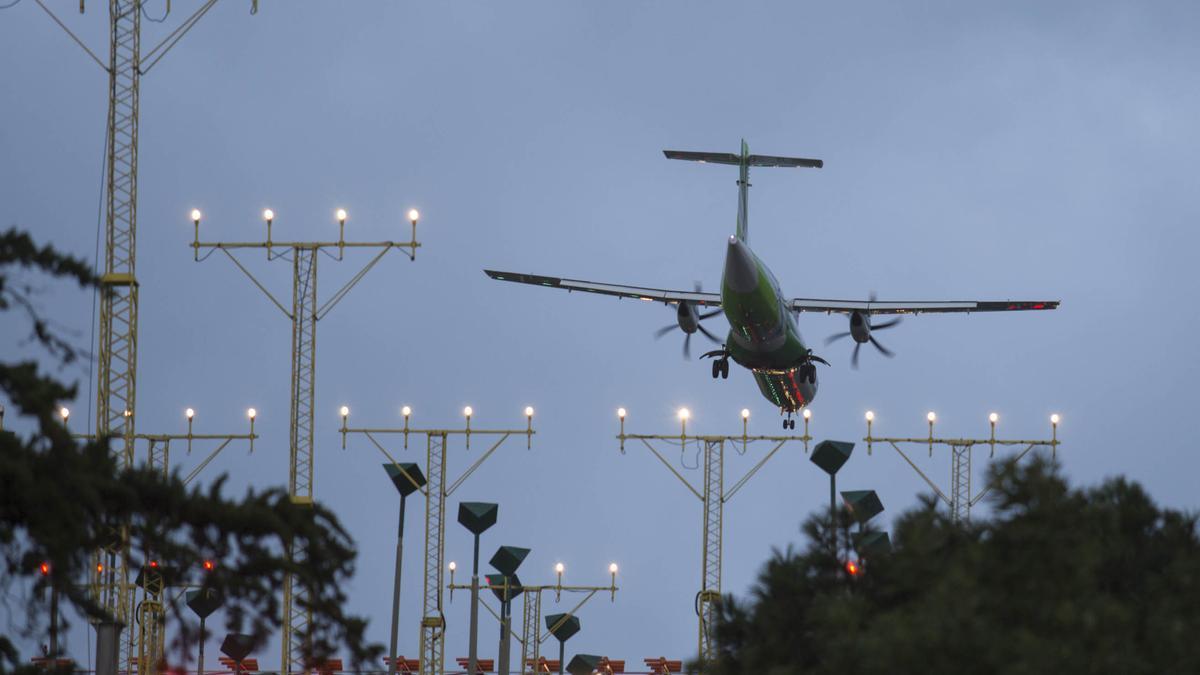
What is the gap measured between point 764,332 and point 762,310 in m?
3.00

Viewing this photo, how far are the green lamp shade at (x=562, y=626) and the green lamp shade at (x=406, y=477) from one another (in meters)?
25.5

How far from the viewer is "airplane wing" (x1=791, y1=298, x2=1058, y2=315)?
73.4 metres

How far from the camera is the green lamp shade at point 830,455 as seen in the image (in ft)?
134

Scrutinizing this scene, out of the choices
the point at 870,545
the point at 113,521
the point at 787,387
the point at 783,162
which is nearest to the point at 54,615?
the point at 113,521

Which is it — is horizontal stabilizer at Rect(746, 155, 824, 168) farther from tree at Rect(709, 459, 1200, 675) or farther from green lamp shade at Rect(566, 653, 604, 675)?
tree at Rect(709, 459, 1200, 675)

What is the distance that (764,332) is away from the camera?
66.2m

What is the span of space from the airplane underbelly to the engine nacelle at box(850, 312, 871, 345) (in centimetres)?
303

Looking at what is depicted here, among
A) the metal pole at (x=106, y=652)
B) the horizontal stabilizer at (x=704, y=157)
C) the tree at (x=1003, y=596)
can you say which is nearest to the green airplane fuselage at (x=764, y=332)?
the horizontal stabilizer at (x=704, y=157)

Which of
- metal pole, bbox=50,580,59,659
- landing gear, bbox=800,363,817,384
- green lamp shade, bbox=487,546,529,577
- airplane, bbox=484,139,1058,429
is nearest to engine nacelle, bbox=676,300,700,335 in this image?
airplane, bbox=484,139,1058,429

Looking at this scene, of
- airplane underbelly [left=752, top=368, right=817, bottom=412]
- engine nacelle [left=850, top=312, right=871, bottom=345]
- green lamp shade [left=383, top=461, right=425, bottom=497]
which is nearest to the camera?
green lamp shade [left=383, top=461, right=425, bottom=497]

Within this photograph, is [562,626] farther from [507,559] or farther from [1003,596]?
[1003,596]

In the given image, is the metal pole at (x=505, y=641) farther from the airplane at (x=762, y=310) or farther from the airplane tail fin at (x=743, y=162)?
the airplane tail fin at (x=743, y=162)

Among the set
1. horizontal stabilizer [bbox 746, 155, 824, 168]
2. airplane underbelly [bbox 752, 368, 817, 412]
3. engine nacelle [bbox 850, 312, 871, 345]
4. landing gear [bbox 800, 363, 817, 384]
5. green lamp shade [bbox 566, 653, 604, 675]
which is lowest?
green lamp shade [bbox 566, 653, 604, 675]

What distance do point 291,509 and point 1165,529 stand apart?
959 cm
